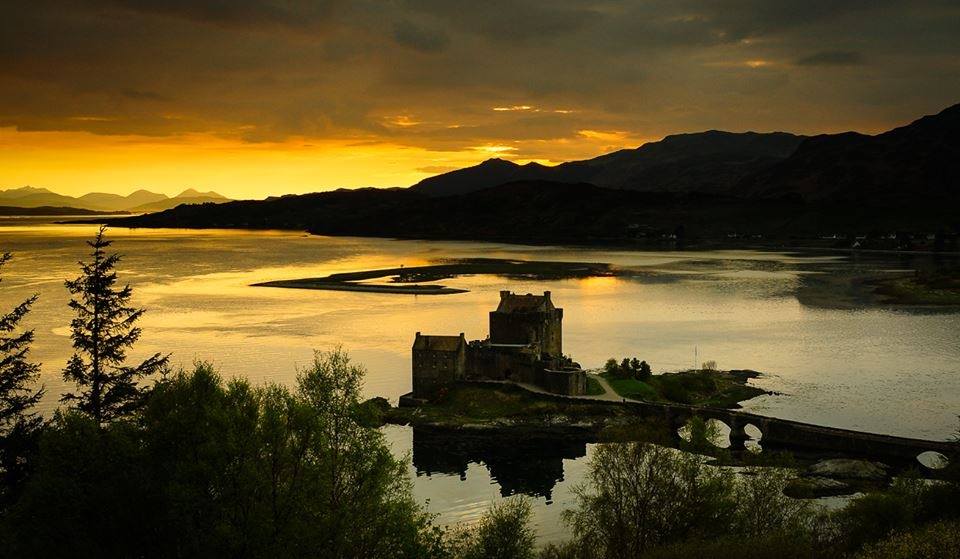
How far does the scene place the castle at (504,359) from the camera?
8225cm

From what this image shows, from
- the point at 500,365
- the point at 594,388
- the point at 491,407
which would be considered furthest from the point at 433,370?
the point at 594,388

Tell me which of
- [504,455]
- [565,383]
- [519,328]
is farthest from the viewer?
[519,328]

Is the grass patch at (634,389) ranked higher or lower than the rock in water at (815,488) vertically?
higher

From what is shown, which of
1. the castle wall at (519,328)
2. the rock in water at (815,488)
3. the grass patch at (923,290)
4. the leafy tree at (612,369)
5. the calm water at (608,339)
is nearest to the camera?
the rock in water at (815,488)

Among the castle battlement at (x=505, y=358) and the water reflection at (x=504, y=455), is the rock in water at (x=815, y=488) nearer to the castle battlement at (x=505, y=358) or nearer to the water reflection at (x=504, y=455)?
the water reflection at (x=504, y=455)

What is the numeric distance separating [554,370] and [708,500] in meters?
39.3

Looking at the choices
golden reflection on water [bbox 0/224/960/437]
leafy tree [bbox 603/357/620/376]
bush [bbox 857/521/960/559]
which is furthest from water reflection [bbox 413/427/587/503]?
bush [bbox 857/521/960/559]

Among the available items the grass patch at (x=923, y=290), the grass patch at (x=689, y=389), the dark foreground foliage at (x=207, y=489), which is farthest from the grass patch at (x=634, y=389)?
the grass patch at (x=923, y=290)

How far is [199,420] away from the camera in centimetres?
3569

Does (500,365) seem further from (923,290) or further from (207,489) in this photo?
(923,290)

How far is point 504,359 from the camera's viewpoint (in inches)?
3344

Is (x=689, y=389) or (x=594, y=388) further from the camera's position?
(x=689, y=389)

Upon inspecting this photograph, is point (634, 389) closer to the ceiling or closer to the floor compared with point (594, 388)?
closer to the floor

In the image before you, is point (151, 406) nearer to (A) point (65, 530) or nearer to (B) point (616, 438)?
(A) point (65, 530)
